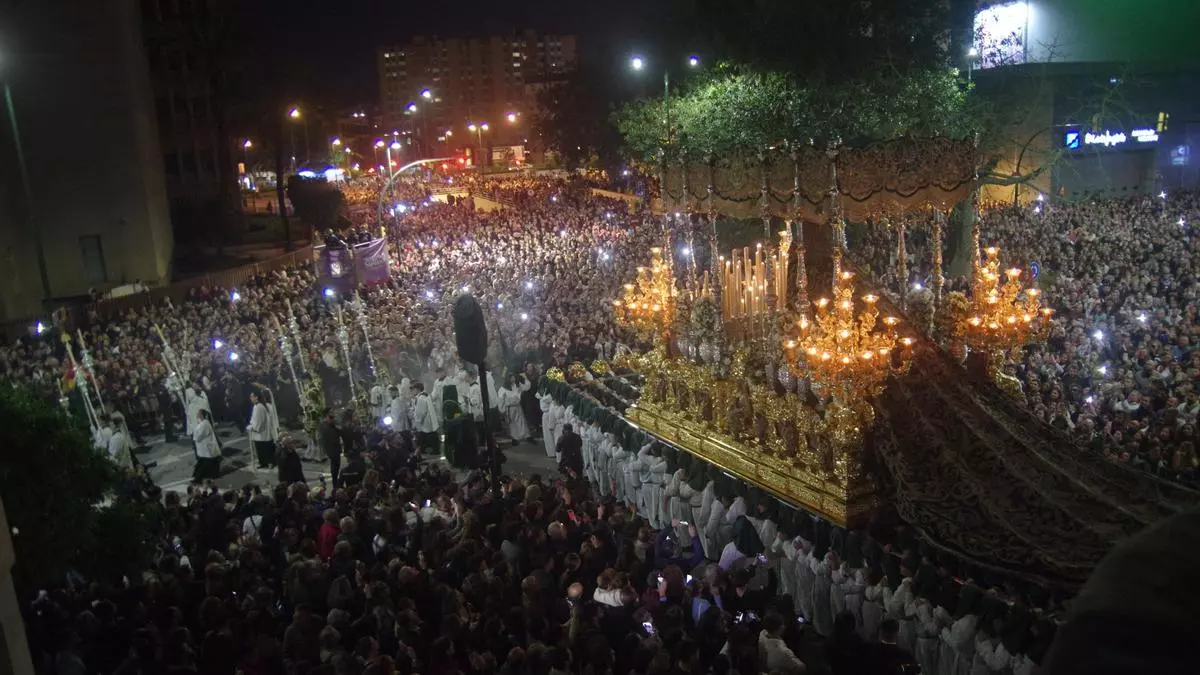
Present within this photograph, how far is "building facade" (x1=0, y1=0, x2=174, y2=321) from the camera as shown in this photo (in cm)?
2633

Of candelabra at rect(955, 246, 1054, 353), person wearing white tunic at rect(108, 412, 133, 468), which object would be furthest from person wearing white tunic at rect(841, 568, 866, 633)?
person wearing white tunic at rect(108, 412, 133, 468)

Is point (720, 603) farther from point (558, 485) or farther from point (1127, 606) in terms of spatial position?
point (1127, 606)

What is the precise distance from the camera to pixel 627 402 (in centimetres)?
1544

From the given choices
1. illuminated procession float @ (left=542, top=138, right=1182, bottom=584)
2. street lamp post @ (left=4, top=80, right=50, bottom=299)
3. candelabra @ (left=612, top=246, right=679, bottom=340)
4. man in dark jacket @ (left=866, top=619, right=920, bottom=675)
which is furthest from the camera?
Answer: street lamp post @ (left=4, top=80, right=50, bottom=299)

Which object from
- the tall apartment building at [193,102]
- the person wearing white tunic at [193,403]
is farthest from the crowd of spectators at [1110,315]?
the tall apartment building at [193,102]

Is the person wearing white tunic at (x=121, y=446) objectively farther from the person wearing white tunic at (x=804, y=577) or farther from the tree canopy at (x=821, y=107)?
the person wearing white tunic at (x=804, y=577)

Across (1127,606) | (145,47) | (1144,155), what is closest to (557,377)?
(1127,606)

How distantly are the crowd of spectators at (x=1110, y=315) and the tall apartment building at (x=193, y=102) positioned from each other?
1123 inches

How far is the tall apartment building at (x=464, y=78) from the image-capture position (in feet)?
418

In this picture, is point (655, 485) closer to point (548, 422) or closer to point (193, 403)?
point (548, 422)

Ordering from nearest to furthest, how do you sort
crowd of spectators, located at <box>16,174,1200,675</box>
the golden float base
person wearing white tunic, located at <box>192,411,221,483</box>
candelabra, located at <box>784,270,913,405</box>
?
crowd of spectators, located at <box>16,174,1200,675</box> < candelabra, located at <box>784,270,913,405</box> < the golden float base < person wearing white tunic, located at <box>192,411,221,483</box>

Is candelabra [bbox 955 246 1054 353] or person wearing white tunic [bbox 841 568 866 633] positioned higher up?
candelabra [bbox 955 246 1054 353]

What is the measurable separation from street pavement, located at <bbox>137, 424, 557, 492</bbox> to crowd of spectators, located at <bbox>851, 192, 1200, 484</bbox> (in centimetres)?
686

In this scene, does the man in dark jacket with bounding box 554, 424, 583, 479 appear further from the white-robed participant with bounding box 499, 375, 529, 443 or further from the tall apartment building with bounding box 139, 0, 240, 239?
the tall apartment building with bounding box 139, 0, 240, 239
